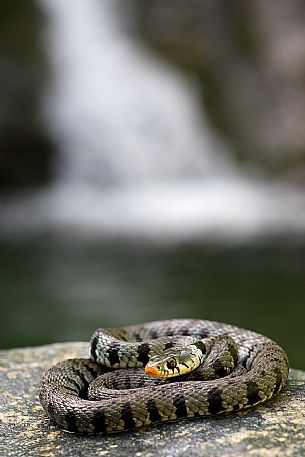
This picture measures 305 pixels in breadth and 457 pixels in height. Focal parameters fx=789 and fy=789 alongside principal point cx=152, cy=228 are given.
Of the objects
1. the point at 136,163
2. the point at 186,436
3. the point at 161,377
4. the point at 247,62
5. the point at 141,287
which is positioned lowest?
the point at 141,287

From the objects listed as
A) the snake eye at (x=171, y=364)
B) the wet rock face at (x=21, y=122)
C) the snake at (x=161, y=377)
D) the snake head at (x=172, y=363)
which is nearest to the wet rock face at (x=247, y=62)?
the wet rock face at (x=21, y=122)

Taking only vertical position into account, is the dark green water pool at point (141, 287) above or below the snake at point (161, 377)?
below

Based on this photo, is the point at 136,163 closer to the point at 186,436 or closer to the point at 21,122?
the point at 21,122

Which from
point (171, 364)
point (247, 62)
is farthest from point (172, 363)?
point (247, 62)

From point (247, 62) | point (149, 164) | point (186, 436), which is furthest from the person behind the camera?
point (247, 62)

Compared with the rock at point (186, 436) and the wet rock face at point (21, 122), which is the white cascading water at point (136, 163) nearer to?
the wet rock face at point (21, 122)

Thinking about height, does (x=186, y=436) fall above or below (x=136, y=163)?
below

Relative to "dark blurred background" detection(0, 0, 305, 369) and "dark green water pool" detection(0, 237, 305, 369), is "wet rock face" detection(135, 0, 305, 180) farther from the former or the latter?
"dark green water pool" detection(0, 237, 305, 369)
